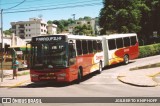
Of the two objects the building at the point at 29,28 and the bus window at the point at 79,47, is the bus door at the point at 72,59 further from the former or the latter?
the building at the point at 29,28

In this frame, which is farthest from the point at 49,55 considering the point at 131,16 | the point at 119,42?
the point at 131,16

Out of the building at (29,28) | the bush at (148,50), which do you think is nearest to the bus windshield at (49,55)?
the bush at (148,50)

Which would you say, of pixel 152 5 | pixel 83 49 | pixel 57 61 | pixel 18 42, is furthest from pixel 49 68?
pixel 18 42

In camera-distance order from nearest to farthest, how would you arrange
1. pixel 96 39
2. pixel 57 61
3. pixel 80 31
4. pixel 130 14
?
pixel 57 61, pixel 96 39, pixel 130 14, pixel 80 31

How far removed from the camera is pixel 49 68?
750 inches

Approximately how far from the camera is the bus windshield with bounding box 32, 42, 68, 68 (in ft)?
62.0

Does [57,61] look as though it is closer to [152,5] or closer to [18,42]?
[152,5]

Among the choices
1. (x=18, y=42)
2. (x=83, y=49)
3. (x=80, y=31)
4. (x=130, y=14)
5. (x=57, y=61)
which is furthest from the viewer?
(x=80, y=31)

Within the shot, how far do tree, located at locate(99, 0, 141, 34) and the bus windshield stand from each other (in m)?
43.3

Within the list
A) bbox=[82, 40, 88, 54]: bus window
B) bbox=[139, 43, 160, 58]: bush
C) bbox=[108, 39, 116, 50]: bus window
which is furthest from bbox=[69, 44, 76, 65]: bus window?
bbox=[139, 43, 160, 58]: bush

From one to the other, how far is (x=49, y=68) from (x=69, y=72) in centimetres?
117

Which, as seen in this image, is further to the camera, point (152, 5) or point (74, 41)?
point (152, 5)

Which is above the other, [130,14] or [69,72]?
[130,14]

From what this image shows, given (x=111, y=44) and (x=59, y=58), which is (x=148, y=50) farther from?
(x=59, y=58)
